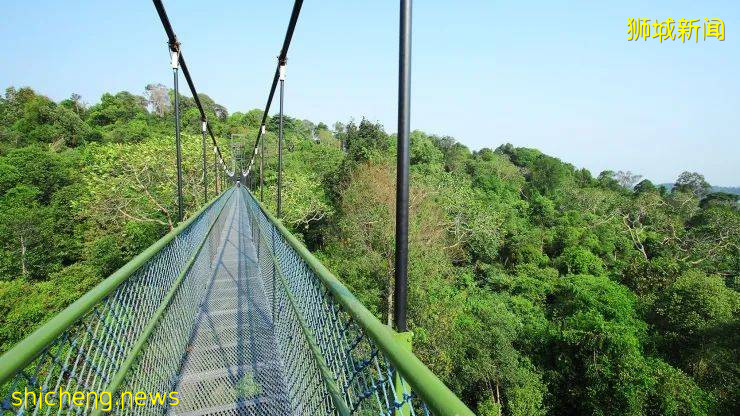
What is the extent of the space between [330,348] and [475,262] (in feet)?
79.8

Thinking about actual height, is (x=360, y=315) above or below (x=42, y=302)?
above

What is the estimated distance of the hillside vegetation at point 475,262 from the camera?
499 inches

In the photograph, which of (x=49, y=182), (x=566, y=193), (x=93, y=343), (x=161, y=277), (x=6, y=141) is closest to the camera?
(x=93, y=343)

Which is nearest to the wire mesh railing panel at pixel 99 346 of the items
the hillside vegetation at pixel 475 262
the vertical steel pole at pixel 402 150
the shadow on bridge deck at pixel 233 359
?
the shadow on bridge deck at pixel 233 359

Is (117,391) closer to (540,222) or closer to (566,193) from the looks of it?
(540,222)

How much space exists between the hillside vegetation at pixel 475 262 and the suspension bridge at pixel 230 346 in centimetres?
1090

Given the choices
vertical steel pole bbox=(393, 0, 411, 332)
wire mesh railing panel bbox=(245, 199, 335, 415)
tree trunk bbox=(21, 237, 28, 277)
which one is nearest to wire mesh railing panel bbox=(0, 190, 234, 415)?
wire mesh railing panel bbox=(245, 199, 335, 415)

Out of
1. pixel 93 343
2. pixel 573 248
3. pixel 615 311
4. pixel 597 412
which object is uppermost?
pixel 93 343

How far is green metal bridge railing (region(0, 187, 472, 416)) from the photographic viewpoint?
75cm

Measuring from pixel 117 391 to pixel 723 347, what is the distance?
56.6 feet

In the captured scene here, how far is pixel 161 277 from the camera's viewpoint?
199cm

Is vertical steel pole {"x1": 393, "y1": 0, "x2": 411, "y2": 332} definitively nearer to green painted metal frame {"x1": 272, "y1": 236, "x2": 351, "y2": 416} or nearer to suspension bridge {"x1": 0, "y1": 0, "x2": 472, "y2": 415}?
suspension bridge {"x1": 0, "y1": 0, "x2": 472, "y2": 415}

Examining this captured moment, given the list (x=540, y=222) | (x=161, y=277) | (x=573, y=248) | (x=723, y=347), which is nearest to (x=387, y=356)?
(x=161, y=277)

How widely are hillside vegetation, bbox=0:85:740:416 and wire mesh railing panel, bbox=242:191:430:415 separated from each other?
11.5 m
